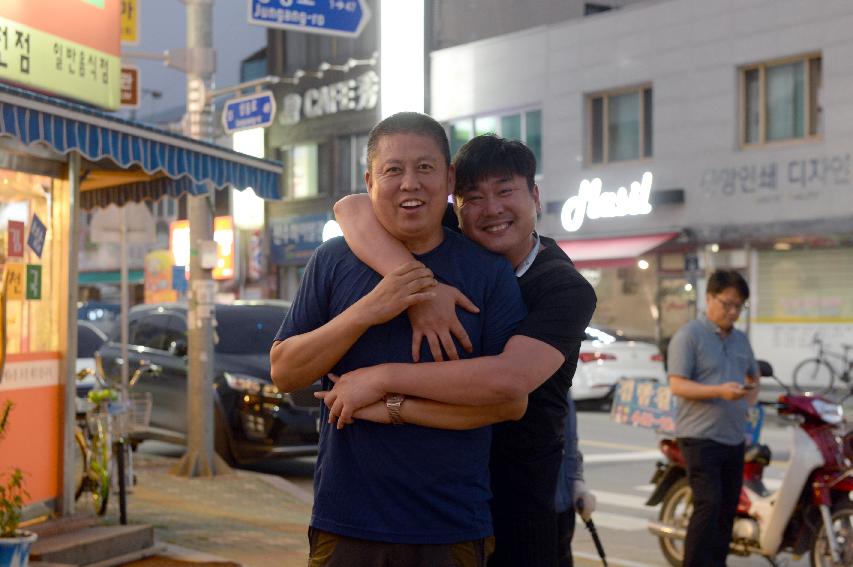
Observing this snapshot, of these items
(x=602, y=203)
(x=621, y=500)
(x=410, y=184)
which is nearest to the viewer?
(x=410, y=184)

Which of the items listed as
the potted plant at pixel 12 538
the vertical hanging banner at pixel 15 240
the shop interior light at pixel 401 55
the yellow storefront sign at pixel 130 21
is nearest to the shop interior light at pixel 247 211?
the shop interior light at pixel 401 55

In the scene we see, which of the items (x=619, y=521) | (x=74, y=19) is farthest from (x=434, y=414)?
(x=619, y=521)

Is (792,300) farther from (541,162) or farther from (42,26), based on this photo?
(42,26)

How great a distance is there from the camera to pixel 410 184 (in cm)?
307

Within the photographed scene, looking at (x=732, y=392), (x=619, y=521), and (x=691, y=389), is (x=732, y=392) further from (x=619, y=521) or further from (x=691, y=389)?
(x=619, y=521)

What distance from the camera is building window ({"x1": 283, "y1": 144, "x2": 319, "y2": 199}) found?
36.4 metres

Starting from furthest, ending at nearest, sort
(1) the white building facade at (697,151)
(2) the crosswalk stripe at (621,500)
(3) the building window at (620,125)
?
(3) the building window at (620,125) → (1) the white building facade at (697,151) → (2) the crosswalk stripe at (621,500)

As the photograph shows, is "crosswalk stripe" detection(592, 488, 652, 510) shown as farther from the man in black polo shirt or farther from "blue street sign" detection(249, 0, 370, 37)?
the man in black polo shirt

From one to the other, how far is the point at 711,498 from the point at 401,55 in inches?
1073

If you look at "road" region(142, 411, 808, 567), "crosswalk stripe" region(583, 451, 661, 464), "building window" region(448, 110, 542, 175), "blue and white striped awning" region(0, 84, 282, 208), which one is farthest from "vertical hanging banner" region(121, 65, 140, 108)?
"building window" region(448, 110, 542, 175)

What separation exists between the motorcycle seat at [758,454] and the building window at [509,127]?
68.5 feet

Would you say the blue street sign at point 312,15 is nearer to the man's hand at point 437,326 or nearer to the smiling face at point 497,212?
the smiling face at point 497,212

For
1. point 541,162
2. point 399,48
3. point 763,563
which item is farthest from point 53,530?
point 399,48

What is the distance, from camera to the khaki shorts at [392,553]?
2980 millimetres
